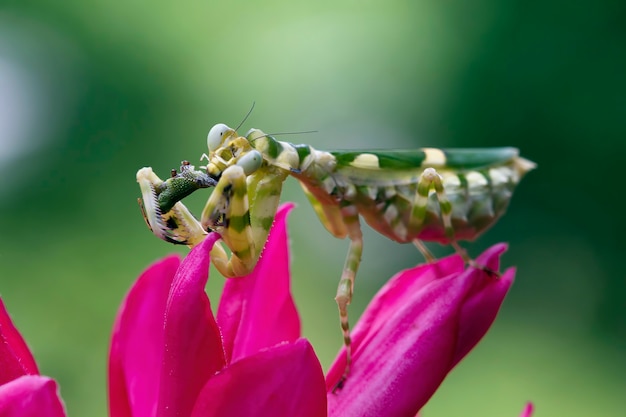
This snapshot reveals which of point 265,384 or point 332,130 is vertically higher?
point 265,384

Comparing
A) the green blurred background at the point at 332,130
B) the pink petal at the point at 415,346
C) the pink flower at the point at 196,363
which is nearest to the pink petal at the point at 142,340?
the pink flower at the point at 196,363

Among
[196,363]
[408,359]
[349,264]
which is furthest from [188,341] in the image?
[349,264]

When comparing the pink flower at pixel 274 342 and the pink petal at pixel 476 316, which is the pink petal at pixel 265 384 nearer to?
the pink flower at pixel 274 342

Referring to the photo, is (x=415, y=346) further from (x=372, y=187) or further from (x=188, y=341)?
(x=372, y=187)

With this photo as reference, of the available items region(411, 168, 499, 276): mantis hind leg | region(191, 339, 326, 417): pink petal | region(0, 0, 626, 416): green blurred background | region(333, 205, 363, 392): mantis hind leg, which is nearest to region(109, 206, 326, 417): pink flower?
region(191, 339, 326, 417): pink petal

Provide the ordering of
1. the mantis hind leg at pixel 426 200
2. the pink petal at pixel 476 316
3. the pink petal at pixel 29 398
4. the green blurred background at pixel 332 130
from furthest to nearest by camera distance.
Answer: the green blurred background at pixel 332 130 < the mantis hind leg at pixel 426 200 < the pink petal at pixel 476 316 < the pink petal at pixel 29 398
